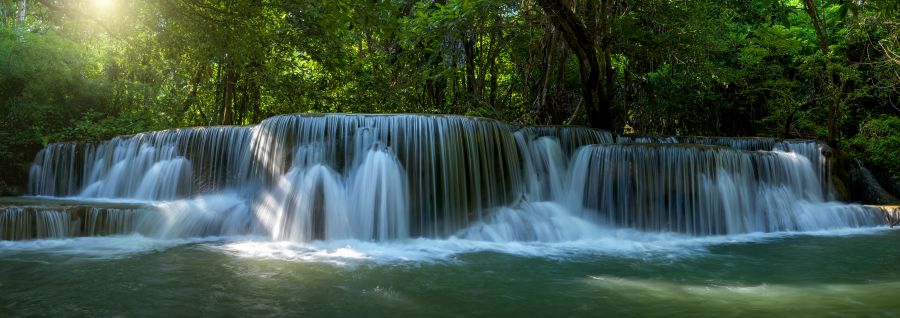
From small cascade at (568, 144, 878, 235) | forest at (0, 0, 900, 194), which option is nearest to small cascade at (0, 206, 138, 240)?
forest at (0, 0, 900, 194)

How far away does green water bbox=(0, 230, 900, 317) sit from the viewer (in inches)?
162

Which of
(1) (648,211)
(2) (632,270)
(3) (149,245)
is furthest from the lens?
(1) (648,211)

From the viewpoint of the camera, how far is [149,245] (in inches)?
275

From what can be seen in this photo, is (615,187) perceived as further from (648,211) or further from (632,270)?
(632,270)

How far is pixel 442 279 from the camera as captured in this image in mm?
5250

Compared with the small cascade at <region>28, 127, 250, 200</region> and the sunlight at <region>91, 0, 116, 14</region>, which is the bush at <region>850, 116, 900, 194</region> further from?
the sunlight at <region>91, 0, 116, 14</region>

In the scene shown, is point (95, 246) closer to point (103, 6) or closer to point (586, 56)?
point (103, 6)

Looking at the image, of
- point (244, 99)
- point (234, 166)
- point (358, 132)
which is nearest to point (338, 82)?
point (244, 99)

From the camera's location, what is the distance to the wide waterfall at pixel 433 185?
806 centimetres

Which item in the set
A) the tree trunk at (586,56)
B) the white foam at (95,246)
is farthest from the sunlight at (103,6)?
the tree trunk at (586,56)

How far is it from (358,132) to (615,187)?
432 cm

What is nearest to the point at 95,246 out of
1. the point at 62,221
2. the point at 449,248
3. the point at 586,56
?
the point at 62,221

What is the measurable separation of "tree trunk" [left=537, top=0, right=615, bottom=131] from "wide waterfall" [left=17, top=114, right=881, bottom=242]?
1401 mm

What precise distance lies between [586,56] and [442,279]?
27.0ft
